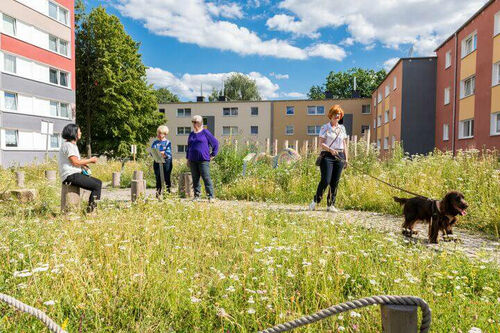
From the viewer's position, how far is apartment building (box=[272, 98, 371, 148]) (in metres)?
44.8

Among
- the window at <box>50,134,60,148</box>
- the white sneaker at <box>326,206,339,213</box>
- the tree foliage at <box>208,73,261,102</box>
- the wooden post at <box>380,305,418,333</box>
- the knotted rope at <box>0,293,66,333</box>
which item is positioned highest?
the tree foliage at <box>208,73,261,102</box>

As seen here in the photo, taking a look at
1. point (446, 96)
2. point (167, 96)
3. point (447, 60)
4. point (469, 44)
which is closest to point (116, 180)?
point (469, 44)

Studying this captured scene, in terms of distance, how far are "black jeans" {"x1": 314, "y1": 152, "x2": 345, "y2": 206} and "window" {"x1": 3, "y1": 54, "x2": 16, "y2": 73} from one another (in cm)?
2559

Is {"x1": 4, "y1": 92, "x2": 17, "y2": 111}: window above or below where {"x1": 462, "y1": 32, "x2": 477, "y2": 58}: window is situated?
below

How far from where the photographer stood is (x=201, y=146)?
7.25m

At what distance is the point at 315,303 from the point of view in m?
2.52

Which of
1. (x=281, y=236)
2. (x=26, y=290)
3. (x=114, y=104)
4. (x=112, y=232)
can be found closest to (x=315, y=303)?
(x=281, y=236)

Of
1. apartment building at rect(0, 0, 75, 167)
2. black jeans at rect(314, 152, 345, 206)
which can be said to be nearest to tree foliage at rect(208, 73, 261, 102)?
apartment building at rect(0, 0, 75, 167)

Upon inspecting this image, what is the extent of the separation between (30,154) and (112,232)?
2607cm

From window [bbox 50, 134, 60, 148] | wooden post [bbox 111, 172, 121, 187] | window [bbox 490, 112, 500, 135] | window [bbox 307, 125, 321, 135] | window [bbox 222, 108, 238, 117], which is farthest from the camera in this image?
window [bbox 222, 108, 238, 117]

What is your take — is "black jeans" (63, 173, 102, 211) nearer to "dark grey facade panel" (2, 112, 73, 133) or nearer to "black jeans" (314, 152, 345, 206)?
"black jeans" (314, 152, 345, 206)

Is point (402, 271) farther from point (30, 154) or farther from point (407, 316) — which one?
point (30, 154)

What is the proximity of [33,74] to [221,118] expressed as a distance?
88.5ft

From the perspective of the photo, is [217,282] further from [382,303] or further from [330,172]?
[330,172]
